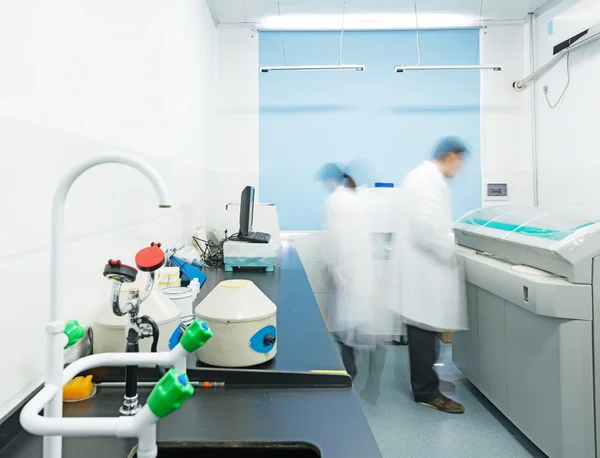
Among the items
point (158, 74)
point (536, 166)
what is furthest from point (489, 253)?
point (158, 74)

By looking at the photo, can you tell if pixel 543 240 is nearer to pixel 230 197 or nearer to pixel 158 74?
pixel 158 74

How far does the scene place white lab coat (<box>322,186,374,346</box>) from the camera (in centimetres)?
244

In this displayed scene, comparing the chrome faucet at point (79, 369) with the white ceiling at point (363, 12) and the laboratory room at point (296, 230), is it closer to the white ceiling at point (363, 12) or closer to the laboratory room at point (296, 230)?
the laboratory room at point (296, 230)

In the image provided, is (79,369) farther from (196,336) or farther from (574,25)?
(574,25)

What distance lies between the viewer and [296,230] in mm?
3559

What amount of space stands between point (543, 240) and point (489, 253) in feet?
1.82

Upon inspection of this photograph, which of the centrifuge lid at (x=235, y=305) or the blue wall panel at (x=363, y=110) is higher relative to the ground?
the blue wall panel at (x=363, y=110)

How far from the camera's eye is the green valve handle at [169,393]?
0.37m

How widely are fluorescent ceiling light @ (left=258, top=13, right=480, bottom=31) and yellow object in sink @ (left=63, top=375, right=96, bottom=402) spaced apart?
3416 millimetres

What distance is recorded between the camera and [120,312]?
0.68 m

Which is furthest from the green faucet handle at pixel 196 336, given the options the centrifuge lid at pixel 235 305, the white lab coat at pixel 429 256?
the white lab coat at pixel 429 256

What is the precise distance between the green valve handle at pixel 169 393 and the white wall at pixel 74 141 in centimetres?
50

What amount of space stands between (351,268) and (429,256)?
0.46 metres

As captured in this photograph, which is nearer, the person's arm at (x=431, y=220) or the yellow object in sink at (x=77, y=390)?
the yellow object in sink at (x=77, y=390)
